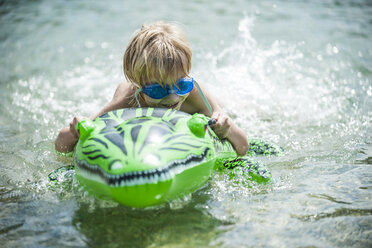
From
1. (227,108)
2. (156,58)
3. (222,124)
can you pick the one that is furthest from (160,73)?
(227,108)

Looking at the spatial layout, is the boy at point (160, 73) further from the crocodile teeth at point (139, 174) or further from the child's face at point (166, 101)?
the crocodile teeth at point (139, 174)

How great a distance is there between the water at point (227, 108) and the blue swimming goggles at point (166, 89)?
729 mm

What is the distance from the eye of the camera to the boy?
2809mm

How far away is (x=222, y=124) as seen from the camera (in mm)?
2971

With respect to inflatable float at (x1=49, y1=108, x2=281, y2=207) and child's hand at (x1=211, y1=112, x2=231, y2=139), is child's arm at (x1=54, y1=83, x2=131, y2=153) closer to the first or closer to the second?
inflatable float at (x1=49, y1=108, x2=281, y2=207)

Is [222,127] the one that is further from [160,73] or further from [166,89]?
[160,73]

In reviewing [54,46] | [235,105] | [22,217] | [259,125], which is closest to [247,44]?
[235,105]

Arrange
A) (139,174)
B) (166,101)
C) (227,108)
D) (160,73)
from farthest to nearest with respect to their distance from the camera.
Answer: (227,108), (166,101), (160,73), (139,174)

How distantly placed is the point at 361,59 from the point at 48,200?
5.32m

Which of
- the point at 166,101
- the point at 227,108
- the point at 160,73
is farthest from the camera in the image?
the point at 227,108

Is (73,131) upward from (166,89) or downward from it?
downward

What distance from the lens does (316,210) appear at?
2.54 meters

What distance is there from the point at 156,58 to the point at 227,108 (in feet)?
7.41

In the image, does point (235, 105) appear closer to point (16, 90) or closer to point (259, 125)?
point (259, 125)
